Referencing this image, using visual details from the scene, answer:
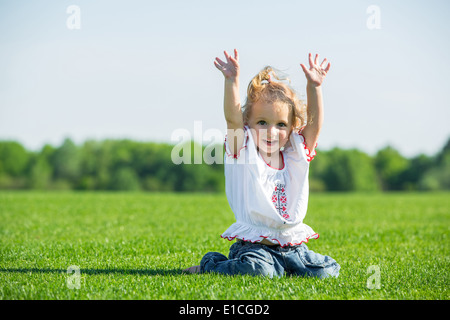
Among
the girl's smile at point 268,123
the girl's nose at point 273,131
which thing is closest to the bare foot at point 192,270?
the girl's smile at point 268,123

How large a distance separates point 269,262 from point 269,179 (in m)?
0.74

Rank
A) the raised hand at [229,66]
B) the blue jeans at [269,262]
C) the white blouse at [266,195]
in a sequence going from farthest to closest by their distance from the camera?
1. the white blouse at [266,195]
2. the blue jeans at [269,262]
3. the raised hand at [229,66]

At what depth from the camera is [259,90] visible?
167 inches

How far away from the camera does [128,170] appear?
177 feet

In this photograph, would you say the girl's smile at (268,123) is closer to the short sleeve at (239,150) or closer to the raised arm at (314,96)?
the short sleeve at (239,150)

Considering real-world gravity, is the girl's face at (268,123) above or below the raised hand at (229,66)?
below

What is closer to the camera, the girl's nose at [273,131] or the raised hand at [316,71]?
the raised hand at [316,71]

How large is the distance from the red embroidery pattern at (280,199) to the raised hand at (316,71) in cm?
98

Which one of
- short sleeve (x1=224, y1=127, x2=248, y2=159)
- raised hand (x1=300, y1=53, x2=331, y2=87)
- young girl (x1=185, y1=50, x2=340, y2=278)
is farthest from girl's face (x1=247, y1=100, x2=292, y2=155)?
raised hand (x1=300, y1=53, x2=331, y2=87)

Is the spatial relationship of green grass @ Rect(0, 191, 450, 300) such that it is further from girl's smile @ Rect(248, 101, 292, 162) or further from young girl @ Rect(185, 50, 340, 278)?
girl's smile @ Rect(248, 101, 292, 162)

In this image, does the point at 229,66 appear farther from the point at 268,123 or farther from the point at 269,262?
the point at 269,262

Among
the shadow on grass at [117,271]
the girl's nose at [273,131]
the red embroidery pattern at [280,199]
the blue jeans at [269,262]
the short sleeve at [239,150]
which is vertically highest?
the girl's nose at [273,131]

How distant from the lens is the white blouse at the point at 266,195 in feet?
13.3

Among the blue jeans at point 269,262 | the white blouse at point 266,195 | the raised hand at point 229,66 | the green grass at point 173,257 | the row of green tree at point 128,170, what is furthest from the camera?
the row of green tree at point 128,170
